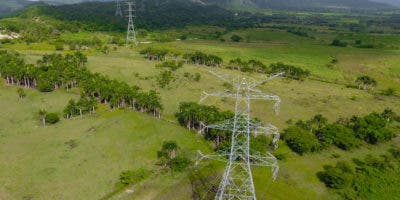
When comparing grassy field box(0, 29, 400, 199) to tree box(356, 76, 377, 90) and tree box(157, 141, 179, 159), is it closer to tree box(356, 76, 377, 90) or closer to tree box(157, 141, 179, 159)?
tree box(157, 141, 179, 159)

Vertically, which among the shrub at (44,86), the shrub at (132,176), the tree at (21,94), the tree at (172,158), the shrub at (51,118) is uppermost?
the shrub at (44,86)

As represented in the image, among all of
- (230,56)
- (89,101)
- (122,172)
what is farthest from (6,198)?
(230,56)

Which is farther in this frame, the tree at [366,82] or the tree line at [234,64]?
the tree line at [234,64]

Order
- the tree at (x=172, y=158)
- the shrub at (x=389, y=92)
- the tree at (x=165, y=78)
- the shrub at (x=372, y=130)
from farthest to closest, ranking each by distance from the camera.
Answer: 1. the shrub at (x=389, y=92)
2. the tree at (x=165, y=78)
3. the shrub at (x=372, y=130)
4. the tree at (x=172, y=158)

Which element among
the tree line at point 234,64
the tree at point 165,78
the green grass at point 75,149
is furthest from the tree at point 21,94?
the tree line at point 234,64

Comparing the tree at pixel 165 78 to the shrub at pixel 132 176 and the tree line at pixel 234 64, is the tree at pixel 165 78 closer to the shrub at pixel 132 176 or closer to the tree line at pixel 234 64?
the tree line at pixel 234 64

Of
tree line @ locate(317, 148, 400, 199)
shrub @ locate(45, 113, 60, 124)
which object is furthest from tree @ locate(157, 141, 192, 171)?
shrub @ locate(45, 113, 60, 124)

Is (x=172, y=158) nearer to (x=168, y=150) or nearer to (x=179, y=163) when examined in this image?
(x=168, y=150)
